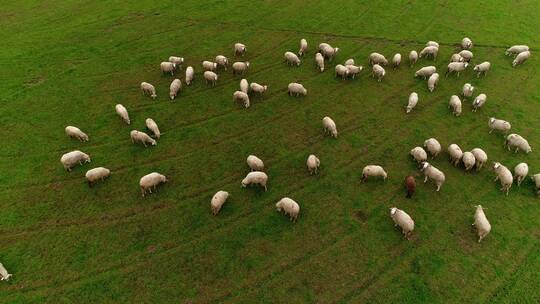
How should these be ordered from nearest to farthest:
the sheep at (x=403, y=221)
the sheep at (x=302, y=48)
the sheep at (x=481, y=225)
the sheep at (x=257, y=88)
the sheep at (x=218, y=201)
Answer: the sheep at (x=481, y=225) → the sheep at (x=403, y=221) → the sheep at (x=218, y=201) → the sheep at (x=257, y=88) → the sheep at (x=302, y=48)

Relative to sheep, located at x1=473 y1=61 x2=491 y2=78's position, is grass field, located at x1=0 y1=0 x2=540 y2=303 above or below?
below

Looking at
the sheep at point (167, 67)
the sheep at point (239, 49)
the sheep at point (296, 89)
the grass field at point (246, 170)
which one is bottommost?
the grass field at point (246, 170)

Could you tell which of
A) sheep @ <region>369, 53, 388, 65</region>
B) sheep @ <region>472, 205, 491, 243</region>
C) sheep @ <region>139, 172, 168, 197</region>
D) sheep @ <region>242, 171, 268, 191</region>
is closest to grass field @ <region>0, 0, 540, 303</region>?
sheep @ <region>472, 205, 491, 243</region>

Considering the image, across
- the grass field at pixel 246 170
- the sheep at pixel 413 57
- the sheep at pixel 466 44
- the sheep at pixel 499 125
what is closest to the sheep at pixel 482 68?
the grass field at pixel 246 170

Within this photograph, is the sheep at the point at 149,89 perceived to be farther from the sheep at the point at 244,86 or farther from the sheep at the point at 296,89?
the sheep at the point at 296,89

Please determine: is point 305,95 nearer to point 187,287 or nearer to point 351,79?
point 351,79

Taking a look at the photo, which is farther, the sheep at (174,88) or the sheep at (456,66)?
the sheep at (456,66)

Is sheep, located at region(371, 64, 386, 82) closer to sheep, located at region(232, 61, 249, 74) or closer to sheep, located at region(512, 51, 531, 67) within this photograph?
sheep, located at region(232, 61, 249, 74)

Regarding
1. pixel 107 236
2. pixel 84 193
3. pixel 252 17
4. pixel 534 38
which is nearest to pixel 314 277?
pixel 107 236
